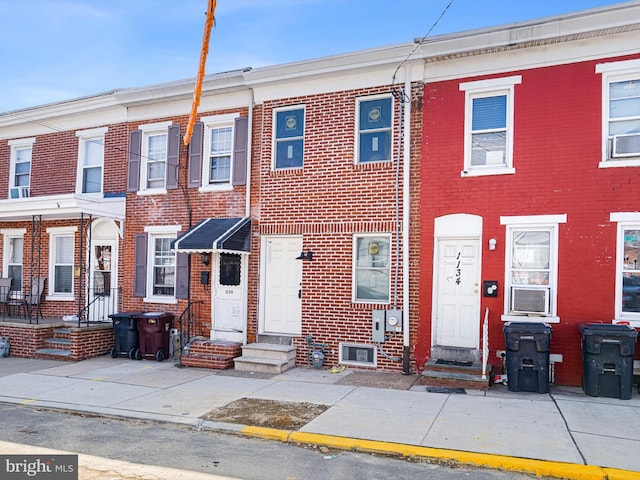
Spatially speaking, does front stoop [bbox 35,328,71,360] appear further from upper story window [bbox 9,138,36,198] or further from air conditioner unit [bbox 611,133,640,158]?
air conditioner unit [bbox 611,133,640,158]

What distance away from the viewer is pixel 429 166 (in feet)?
32.9

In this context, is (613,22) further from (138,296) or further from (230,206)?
(138,296)

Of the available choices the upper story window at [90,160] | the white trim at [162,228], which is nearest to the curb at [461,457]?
the white trim at [162,228]

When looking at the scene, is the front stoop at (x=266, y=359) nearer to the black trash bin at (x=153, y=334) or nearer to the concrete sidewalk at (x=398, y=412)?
the concrete sidewalk at (x=398, y=412)

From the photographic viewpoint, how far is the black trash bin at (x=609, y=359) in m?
7.96

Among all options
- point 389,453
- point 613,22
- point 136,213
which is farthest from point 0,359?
point 613,22

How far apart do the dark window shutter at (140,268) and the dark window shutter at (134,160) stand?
129 cm

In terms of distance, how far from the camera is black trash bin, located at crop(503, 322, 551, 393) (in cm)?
845

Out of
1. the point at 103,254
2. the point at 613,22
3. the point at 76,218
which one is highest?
the point at 613,22

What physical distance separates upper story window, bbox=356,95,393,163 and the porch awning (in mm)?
2931

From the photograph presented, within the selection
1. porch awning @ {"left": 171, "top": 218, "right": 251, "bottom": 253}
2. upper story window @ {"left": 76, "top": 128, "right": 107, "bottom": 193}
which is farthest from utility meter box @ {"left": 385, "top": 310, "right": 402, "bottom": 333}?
upper story window @ {"left": 76, "top": 128, "right": 107, "bottom": 193}

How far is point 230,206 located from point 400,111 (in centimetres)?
437

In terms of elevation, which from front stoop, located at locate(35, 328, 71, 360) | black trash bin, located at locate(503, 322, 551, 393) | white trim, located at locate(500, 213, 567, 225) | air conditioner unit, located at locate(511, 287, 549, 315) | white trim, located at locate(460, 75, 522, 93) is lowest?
front stoop, located at locate(35, 328, 71, 360)

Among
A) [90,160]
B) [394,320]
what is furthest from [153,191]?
[394,320]
